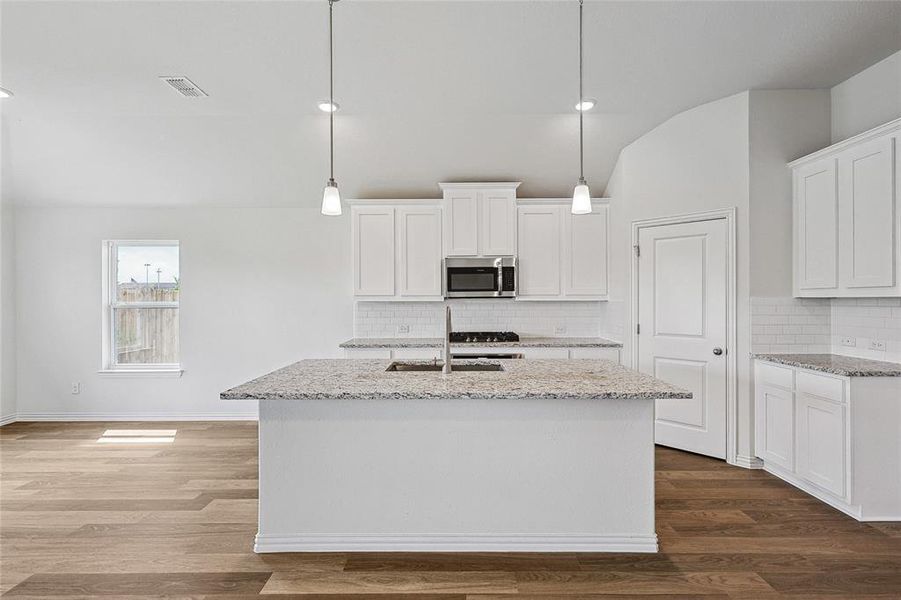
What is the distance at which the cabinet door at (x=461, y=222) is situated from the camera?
5.13 meters

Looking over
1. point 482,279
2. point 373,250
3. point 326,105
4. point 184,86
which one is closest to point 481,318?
point 482,279

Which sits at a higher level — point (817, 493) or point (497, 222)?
point (497, 222)

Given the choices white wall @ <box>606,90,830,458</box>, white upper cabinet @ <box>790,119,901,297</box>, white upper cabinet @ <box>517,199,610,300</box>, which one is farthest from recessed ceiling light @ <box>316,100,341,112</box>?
white upper cabinet @ <box>790,119,901,297</box>

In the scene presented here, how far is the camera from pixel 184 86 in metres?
3.80

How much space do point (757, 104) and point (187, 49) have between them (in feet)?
13.9

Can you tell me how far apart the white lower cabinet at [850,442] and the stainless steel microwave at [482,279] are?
2.58 meters

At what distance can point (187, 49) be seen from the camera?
11.0ft

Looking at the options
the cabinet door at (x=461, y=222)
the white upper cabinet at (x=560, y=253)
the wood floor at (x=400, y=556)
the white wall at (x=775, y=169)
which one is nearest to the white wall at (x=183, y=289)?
the cabinet door at (x=461, y=222)

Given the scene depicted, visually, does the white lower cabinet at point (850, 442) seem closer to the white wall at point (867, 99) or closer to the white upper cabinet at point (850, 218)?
the white upper cabinet at point (850, 218)

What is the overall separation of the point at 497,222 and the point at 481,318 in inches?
43.8

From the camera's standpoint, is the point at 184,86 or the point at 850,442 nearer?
the point at 850,442

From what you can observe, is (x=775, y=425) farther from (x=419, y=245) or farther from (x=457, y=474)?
(x=419, y=245)

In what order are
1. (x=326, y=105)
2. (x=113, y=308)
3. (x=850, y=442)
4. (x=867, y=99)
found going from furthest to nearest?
(x=113, y=308) → (x=326, y=105) → (x=867, y=99) → (x=850, y=442)

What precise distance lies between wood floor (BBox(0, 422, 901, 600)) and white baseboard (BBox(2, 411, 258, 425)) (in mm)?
1822
